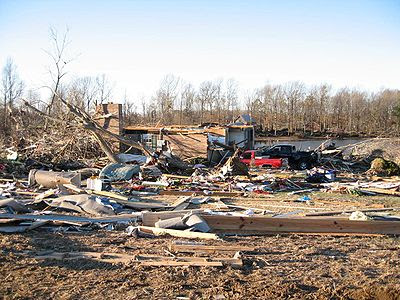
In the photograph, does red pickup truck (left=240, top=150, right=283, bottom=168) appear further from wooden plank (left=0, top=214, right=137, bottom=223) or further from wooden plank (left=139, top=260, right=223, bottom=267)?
wooden plank (left=139, top=260, right=223, bottom=267)

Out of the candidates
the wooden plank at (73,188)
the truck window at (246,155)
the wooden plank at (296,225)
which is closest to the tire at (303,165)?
the truck window at (246,155)

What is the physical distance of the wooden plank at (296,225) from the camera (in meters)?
8.48

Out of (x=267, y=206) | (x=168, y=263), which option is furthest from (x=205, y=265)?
(x=267, y=206)

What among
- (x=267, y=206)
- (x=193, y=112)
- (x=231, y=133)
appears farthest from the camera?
(x=193, y=112)

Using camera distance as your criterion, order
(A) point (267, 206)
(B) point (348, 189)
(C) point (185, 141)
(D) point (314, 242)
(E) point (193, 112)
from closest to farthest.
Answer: (D) point (314, 242), (A) point (267, 206), (B) point (348, 189), (C) point (185, 141), (E) point (193, 112)

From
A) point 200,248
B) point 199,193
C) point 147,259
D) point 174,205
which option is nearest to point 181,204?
point 174,205

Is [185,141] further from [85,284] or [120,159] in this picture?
[85,284]

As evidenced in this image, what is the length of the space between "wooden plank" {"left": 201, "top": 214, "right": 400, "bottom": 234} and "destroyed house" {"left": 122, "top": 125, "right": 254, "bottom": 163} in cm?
1854

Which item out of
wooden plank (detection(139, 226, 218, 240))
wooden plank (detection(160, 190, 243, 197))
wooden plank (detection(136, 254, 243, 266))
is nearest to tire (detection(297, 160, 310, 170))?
wooden plank (detection(160, 190, 243, 197))

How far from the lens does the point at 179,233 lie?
793 centimetres

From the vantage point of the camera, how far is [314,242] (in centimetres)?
785

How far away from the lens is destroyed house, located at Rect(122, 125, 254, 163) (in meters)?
28.4

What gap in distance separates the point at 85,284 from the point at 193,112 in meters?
67.0

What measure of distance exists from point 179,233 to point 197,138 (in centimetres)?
2121
